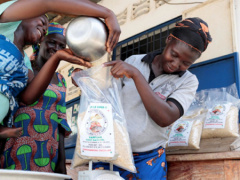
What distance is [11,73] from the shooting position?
1077 mm

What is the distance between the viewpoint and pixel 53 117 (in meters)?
1.48

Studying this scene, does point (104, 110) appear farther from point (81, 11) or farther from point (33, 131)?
point (33, 131)

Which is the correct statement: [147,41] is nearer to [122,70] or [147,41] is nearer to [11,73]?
[122,70]

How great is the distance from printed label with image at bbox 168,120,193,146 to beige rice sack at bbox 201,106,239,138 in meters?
0.11

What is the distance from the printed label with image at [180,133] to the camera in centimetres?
168

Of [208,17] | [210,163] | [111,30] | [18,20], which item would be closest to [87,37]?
[111,30]

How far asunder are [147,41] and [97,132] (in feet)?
7.87

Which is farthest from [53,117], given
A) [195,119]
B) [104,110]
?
[195,119]

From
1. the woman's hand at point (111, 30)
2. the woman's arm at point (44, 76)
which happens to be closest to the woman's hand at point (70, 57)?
the woman's arm at point (44, 76)

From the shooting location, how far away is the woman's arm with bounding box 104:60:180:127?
1099 millimetres

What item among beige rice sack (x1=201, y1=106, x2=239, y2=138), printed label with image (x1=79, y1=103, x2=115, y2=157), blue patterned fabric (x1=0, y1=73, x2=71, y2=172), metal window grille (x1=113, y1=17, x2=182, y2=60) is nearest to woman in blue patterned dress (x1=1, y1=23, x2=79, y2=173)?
blue patterned fabric (x1=0, y1=73, x2=71, y2=172)

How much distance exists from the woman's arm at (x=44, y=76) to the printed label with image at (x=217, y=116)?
944mm

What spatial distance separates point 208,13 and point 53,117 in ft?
5.79

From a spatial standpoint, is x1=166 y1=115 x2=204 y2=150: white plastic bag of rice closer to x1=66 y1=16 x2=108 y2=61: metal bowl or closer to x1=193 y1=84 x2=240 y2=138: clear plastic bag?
x1=193 y1=84 x2=240 y2=138: clear plastic bag
